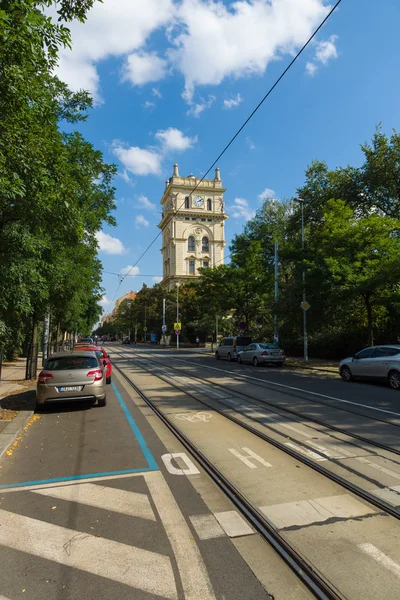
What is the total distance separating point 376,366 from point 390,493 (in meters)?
10.7

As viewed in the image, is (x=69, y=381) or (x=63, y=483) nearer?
(x=63, y=483)

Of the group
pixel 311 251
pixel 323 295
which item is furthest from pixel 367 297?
pixel 311 251

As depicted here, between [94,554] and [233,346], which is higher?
[233,346]

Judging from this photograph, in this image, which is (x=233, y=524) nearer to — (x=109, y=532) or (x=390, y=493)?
(x=109, y=532)

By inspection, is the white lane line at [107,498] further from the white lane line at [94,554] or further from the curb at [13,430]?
the curb at [13,430]

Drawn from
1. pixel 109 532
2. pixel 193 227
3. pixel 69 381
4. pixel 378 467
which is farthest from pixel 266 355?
pixel 193 227

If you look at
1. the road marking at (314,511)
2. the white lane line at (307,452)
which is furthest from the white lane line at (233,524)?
the white lane line at (307,452)

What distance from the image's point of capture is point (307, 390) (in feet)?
43.7

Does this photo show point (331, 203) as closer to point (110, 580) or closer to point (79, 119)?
point (79, 119)

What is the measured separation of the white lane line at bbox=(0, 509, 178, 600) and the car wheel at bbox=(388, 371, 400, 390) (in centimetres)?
1237

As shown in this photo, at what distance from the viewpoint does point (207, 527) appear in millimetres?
3959

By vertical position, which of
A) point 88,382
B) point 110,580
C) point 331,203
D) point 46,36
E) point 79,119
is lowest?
point 110,580

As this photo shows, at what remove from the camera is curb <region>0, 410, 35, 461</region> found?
21.6ft

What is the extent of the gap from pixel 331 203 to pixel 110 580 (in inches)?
851
